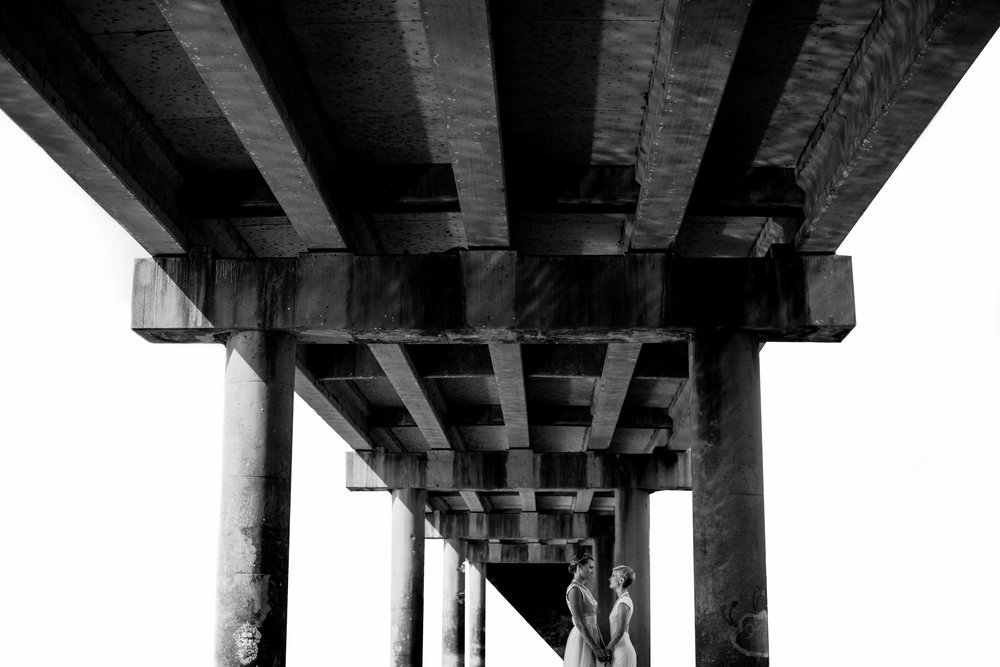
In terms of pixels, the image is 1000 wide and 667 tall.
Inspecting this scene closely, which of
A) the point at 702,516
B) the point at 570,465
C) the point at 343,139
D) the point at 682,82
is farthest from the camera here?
the point at 570,465

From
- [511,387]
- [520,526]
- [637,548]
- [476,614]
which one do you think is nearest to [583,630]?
[511,387]

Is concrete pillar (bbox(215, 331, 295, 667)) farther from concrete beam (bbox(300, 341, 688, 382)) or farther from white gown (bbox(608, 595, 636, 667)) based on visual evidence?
concrete beam (bbox(300, 341, 688, 382))

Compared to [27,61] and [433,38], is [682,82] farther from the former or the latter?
[27,61]

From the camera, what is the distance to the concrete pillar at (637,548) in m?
23.1

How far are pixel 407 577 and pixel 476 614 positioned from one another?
20.8 metres

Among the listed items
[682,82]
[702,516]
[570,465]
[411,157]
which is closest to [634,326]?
[702,516]

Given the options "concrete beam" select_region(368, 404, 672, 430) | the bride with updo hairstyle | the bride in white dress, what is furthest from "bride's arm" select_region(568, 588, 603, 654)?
"concrete beam" select_region(368, 404, 672, 430)

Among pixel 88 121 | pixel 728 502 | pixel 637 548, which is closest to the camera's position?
pixel 88 121

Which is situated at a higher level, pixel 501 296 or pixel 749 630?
pixel 501 296

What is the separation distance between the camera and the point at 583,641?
11609 mm

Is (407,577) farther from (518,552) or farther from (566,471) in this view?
(518,552)

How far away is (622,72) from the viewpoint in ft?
29.7

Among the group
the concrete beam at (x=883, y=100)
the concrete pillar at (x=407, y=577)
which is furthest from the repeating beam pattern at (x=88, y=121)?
the concrete pillar at (x=407, y=577)

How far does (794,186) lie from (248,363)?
19.3 ft
